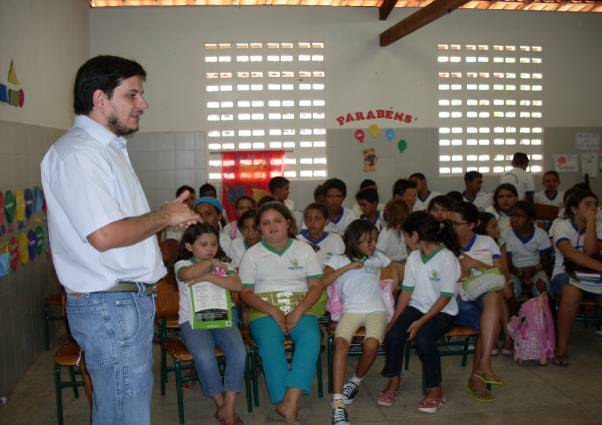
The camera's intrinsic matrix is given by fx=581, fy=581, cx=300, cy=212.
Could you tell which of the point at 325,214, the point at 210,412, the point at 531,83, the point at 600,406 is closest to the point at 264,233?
the point at 325,214

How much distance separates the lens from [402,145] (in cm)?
733

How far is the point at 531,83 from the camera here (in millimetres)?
7590

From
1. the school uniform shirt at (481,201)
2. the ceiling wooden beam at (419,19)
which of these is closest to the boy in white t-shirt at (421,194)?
the school uniform shirt at (481,201)

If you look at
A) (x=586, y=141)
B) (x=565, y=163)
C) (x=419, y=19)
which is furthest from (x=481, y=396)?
(x=586, y=141)

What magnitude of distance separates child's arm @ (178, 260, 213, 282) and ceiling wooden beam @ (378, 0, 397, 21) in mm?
4948

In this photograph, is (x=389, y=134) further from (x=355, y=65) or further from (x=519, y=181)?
(x=519, y=181)

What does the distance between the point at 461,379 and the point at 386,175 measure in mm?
3962

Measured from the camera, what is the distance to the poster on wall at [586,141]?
767cm

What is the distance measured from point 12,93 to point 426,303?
2.92 metres

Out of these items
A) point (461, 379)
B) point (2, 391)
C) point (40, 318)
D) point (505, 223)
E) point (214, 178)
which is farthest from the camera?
point (214, 178)

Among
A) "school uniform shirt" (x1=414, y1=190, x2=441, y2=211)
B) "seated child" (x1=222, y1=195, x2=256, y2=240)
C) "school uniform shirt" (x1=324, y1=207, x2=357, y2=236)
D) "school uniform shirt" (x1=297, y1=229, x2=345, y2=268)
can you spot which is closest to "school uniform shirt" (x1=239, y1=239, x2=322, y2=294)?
"school uniform shirt" (x1=297, y1=229, x2=345, y2=268)

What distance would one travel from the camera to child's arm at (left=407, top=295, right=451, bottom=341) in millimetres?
3303

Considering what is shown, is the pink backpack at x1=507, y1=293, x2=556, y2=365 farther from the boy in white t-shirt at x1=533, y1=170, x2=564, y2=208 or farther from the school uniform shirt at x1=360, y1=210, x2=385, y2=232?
the boy in white t-shirt at x1=533, y1=170, x2=564, y2=208

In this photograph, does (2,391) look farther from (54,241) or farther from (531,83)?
(531,83)
